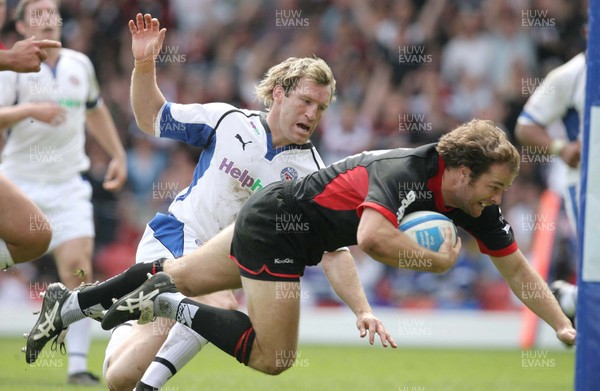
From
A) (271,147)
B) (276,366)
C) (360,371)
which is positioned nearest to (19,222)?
(271,147)

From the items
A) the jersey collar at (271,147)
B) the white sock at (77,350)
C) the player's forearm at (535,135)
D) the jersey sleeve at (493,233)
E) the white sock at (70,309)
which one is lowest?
the white sock at (77,350)

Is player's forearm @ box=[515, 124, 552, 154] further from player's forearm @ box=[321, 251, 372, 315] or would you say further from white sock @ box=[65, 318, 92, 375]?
white sock @ box=[65, 318, 92, 375]

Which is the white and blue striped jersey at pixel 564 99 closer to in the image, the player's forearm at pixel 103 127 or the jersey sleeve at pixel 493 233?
the jersey sleeve at pixel 493 233

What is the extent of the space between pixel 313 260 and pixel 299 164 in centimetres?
69

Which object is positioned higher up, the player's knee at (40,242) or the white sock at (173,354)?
the player's knee at (40,242)


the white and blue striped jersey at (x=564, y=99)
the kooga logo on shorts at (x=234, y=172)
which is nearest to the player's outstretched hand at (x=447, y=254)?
the kooga logo on shorts at (x=234, y=172)

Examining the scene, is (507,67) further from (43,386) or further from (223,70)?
(43,386)

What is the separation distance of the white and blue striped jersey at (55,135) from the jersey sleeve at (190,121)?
2854mm

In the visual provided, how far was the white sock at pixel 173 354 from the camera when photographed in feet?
19.0

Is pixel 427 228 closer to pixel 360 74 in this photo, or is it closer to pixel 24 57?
pixel 24 57

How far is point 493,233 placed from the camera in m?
5.55

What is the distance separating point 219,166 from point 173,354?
1.12 meters

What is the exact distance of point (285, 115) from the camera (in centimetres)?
598

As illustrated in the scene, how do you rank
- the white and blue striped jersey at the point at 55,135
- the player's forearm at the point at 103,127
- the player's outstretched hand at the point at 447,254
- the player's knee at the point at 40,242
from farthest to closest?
the player's forearm at the point at 103,127, the white and blue striped jersey at the point at 55,135, the player's knee at the point at 40,242, the player's outstretched hand at the point at 447,254
